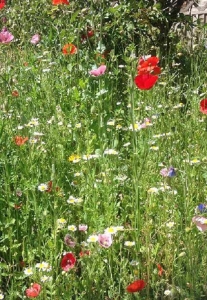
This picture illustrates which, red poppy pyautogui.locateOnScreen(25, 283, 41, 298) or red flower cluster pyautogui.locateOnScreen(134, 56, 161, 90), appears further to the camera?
red flower cluster pyautogui.locateOnScreen(134, 56, 161, 90)

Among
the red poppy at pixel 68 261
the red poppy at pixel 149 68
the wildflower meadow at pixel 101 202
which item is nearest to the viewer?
the red poppy at pixel 68 261

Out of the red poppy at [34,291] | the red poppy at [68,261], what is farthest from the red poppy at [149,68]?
the red poppy at [34,291]

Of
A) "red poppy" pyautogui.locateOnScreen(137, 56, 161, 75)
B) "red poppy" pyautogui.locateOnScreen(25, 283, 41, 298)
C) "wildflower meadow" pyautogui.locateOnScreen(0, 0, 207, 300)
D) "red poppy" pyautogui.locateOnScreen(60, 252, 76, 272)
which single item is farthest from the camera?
"red poppy" pyautogui.locateOnScreen(137, 56, 161, 75)

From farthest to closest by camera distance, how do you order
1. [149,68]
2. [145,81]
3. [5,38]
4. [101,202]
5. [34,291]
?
[5,38] → [101,202] → [149,68] → [145,81] → [34,291]

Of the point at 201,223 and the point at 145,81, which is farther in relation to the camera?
the point at 145,81

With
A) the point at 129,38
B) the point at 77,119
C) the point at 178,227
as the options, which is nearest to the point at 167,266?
the point at 178,227

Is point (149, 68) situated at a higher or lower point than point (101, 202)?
higher

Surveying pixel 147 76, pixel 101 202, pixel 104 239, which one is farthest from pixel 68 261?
pixel 147 76

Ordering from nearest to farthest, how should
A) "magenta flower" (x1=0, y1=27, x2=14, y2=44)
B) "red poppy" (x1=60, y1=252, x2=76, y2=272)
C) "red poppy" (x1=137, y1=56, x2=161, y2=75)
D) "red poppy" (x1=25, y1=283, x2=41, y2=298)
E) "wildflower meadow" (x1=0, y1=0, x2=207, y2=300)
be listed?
"red poppy" (x1=25, y1=283, x2=41, y2=298)
"red poppy" (x1=60, y1=252, x2=76, y2=272)
"wildflower meadow" (x1=0, y1=0, x2=207, y2=300)
"red poppy" (x1=137, y1=56, x2=161, y2=75)
"magenta flower" (x1=0, y1=27, x2=14, y2=44)

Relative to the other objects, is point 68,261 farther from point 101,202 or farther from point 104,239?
point 101,202

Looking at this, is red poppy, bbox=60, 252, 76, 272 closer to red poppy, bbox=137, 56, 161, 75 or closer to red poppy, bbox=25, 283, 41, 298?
red poppy, bbox=25, 283, 41, 298

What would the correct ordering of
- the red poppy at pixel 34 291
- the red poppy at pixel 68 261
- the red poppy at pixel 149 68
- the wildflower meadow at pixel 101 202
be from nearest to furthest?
the red poppy at pixel 34 291, the red poppy at pixel 68 261, the wildflower meadow at pixel 101 202, the red poppy at pixel 149 68

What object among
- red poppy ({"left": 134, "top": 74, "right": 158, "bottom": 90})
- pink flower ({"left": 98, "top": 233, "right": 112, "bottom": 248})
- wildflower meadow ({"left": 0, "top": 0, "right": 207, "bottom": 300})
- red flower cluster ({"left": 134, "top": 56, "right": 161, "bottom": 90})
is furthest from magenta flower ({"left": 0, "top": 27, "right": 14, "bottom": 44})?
pink flower ({"left": 98, "top": 233, "right": 112, "bottom": 248})

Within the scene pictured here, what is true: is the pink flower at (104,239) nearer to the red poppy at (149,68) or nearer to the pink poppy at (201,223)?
the pink poppy at (201,223)
